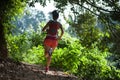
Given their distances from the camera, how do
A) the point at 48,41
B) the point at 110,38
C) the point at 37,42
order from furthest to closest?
the point at 37,42
the point at 110,38
the point at 48,41

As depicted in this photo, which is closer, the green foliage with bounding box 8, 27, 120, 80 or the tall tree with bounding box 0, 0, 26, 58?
the tall tree with bounding box 0, 0, 26, 58

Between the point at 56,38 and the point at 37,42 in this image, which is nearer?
the point at 56,38

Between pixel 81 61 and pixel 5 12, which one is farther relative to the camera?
pixel 81 61

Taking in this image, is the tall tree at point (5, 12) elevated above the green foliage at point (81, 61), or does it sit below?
above

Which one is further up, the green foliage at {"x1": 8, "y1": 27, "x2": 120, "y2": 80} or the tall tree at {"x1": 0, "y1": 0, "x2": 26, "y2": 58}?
the tall tree at {"x1": 0, "y1": 0, "x2": 26, "y2": 58}

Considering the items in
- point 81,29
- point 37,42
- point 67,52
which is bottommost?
point 37,42

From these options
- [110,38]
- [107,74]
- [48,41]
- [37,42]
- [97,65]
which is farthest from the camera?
[37,42]

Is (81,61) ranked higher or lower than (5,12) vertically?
lower

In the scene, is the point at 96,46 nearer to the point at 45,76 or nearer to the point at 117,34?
the point at 117,34

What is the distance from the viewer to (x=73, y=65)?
21.0 meters

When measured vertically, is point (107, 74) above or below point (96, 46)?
below

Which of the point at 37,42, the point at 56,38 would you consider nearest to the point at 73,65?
the point at 56,38

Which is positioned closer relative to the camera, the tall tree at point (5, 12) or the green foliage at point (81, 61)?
the tall tree at point (5, 12)

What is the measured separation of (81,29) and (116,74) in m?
7.02
